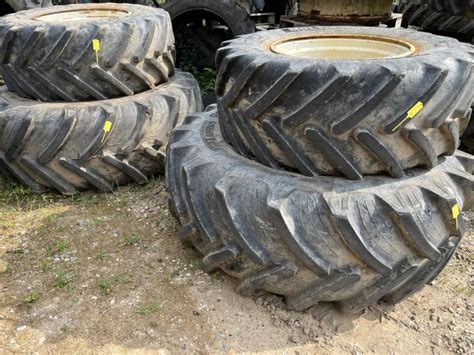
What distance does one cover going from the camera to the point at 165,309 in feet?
6.30

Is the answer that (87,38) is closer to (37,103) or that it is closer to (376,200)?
(37,103)

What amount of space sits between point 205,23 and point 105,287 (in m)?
3.78

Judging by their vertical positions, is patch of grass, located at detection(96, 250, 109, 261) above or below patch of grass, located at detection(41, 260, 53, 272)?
above

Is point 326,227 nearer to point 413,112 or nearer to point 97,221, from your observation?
point 413,112

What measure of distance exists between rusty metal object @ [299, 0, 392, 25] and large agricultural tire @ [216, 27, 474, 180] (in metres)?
2.17

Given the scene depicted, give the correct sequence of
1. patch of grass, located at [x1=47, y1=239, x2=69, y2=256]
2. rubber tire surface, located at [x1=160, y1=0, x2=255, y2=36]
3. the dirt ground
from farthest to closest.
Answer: rubber tire surface, located at [x1=160, y1=0, x2=255, y2=36], patch of grass, located at [x1=47, y1=239, x2=69, y2=256], the dirt ground

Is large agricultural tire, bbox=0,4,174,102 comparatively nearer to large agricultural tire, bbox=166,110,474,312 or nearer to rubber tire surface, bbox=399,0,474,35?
large agricultural tire, bbox=166,110,474,312

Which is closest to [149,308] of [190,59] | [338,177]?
[338,177]

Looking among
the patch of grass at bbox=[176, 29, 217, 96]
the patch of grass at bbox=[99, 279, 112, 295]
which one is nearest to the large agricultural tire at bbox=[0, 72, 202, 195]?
the patch of grass at bbox=[99, 279, 112, 295]

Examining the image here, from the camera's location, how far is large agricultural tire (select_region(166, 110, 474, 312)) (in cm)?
161

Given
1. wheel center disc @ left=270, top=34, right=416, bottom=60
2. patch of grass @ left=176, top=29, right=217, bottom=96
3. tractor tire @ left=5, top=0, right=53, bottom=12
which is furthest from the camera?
patch of grass @ left=176, top=29, right=217, bottom=96

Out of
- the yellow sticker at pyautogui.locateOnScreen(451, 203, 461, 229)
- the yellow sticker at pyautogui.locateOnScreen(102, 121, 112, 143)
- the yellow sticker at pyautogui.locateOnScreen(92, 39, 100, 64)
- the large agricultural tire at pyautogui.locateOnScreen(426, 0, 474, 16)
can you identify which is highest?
the large agricultural tire at pyautogui.locateOnScreen(426, 0, 474, 16)

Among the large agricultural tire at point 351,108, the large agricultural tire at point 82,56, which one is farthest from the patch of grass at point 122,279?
the large agricultural tire at point 82,56

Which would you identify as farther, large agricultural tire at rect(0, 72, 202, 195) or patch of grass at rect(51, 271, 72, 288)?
large agricultural tire at rect(0, 72, 202, 195)
